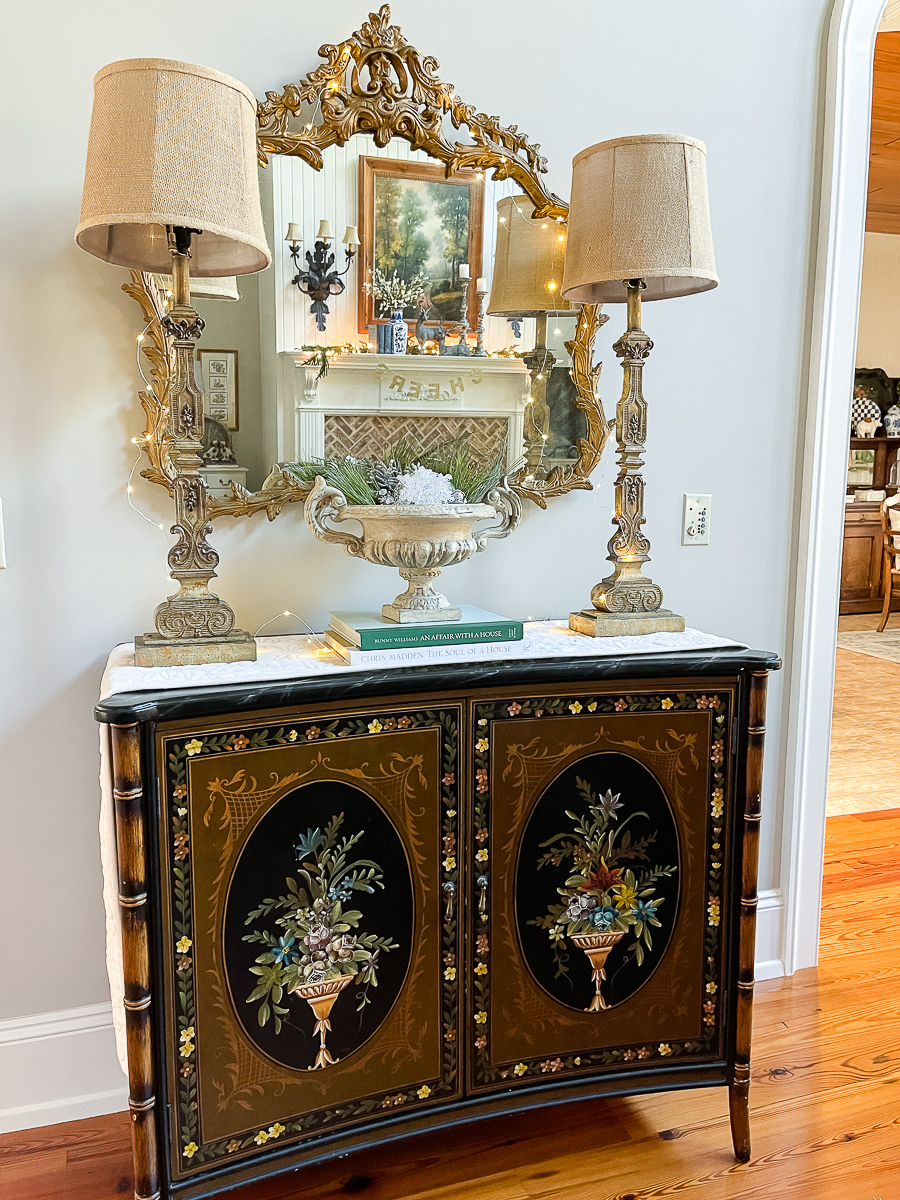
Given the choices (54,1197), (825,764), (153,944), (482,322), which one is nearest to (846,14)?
(482,322)

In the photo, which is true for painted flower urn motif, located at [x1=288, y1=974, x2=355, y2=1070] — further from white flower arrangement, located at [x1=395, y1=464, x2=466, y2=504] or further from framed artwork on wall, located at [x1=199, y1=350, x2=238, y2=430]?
framed artwork on wall, located at [x1=199, y1=350, x2=238, y2=430]

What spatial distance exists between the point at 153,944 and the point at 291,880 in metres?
0.22

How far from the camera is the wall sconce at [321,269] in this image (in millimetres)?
1759

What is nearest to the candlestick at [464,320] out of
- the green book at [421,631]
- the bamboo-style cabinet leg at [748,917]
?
the green book at [421,631]

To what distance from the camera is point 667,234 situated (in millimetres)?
1608

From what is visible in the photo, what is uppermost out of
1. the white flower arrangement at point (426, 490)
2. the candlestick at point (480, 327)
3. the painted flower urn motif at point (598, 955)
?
the candlestick at point (480, 327)

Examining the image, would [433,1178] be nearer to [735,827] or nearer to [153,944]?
[153,944]

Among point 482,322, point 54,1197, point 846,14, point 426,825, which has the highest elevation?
point 846,14

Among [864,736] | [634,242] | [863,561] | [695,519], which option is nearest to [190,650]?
[634,242]

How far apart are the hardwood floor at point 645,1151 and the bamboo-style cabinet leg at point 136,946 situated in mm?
330

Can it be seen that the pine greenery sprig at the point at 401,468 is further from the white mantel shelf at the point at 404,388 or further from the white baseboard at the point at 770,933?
the white baseboard at the point at 770,933

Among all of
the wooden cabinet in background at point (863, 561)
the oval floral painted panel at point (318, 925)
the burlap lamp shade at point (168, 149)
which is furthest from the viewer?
the wooden cabinet in background at point (863, 561)

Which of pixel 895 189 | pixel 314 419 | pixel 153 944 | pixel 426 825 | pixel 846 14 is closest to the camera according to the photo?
pixel 153 944

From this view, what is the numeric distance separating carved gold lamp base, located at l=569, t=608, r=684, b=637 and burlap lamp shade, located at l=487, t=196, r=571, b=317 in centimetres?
65
